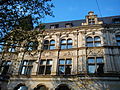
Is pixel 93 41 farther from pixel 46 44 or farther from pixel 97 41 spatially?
pixel 46 44

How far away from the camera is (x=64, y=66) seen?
1549 centimetres

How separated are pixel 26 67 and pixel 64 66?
5212 mm

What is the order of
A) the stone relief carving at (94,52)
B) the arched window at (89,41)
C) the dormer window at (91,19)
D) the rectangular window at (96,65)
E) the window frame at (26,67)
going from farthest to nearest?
the dormer window at (91,19)
the arched window at (89,41)
the window frame at (26,67)
the stone relief carving at (94,52)
the rectangular window at (96,65)

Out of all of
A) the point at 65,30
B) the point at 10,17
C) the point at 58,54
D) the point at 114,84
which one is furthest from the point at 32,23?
the point at 114,84

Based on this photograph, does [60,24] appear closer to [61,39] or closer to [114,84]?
[61,39]

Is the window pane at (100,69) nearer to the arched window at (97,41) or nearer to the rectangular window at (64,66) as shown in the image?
the arched window at (97,41)

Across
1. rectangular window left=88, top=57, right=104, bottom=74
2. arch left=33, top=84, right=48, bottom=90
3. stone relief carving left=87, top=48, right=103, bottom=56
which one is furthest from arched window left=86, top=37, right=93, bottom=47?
arch left=33, top=84, right=48, bottom=90

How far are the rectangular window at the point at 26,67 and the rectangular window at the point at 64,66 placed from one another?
3.98 meters

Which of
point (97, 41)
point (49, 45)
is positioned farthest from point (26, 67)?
point (97, 41)

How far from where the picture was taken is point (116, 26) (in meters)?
17.2

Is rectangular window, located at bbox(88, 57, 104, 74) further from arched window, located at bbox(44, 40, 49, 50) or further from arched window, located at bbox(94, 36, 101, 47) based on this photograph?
arched window, located at bbox(44, 40, 49, 50)

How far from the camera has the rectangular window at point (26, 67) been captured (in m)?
16.2

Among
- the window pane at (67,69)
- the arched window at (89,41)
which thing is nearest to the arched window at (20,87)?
the window pane at (67,69)

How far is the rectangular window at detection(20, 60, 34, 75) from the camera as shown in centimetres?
1625
